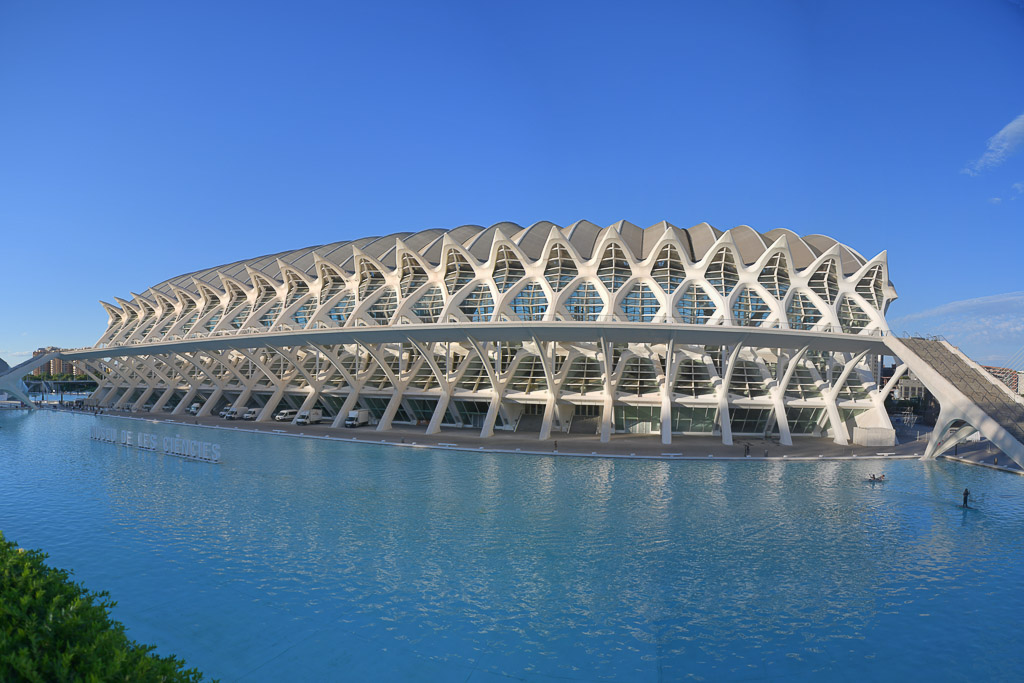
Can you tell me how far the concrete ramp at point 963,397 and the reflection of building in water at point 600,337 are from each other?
319cm

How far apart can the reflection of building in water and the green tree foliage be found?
2884cm

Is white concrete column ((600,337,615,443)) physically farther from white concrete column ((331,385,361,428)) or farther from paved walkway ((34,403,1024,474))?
white concrete column ((331,385,361,428))

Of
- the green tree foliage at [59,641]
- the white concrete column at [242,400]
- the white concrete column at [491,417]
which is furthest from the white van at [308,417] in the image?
the green tree foliage at [59,641]

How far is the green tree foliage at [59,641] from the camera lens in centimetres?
538

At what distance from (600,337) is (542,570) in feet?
75.8

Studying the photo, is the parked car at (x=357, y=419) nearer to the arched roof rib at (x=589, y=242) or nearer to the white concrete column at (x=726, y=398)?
the arched roof rib at (x=589, y=242)

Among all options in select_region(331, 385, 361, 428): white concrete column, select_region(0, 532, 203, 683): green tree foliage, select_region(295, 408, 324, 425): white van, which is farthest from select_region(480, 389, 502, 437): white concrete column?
select_region(0, 532, 203, 683): green tree foliage

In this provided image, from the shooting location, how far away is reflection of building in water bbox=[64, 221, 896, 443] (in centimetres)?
3781

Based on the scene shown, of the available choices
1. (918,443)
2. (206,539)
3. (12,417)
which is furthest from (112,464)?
(918,443)

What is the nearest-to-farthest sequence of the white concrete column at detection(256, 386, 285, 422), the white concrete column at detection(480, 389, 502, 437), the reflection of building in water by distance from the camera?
1. the reflection of building in water
2. the white concrete column at detection(480, 389, 502, 437)
3. the white concrete column at detection(256, 386, 285, 422)

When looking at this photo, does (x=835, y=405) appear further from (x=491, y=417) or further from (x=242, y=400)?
(x=242, y=400)

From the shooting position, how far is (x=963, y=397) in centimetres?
3019

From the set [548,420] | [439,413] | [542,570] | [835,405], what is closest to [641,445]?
[548,420]

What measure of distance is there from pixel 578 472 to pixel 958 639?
1701cm
